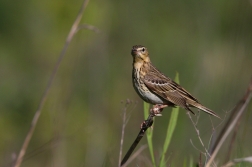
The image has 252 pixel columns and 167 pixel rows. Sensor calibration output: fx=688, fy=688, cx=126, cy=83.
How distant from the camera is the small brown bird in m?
6.13

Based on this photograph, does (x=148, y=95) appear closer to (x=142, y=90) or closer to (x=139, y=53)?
(x=142, y=90)

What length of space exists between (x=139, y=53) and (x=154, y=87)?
47 centimetres

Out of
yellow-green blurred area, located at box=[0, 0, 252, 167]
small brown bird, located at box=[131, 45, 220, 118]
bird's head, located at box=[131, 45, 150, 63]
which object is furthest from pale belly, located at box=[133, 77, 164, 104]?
yellow-green blurred area, located at box=[0, 0, 252, 167]

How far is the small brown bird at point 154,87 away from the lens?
613 cm

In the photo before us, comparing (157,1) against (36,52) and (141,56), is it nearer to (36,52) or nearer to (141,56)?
(36,52)

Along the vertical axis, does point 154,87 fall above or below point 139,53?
below

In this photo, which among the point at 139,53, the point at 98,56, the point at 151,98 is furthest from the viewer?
the point at 98,56

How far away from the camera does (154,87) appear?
20.5ft

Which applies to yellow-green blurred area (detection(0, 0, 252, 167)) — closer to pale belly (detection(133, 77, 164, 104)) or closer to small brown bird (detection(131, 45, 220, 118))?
small brown bird (detection(131, 45, 220, 118))

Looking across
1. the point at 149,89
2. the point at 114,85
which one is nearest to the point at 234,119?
the point at 149,89

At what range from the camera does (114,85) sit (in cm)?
1002

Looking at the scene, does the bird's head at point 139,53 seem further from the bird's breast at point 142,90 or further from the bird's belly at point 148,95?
the bird's belly at point 148,95

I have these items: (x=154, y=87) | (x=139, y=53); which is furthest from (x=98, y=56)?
(x=154, y=87)

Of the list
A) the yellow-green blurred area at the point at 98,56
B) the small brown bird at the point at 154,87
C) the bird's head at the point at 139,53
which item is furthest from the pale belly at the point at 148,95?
the yellow-green blurred area at the point at 98,56
